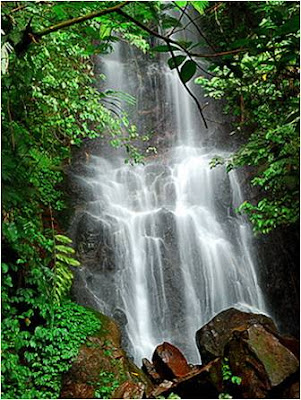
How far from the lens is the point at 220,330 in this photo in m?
5.85

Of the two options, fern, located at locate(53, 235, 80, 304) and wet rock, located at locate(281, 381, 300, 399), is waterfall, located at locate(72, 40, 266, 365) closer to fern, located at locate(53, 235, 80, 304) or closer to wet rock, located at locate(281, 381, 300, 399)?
wet rock, located at locate(281, 381, 300, 399)

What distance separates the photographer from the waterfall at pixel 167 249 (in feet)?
26.6

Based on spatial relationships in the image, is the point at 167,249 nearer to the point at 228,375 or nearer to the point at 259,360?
the point at 228,375

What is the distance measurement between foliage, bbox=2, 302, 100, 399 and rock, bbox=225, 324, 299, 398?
1.74 meters

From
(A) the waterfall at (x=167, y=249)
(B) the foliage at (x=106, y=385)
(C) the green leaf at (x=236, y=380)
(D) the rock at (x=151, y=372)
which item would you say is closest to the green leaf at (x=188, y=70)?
(B) the foliage at (x=106, y=385)

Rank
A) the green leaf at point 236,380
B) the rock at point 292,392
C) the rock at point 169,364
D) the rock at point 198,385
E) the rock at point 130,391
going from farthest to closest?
1. the rock at point 169,364
2. the rock at point 198,385
3. the green leaf at point 236,380
4. the rock at point 292,392
5. the rock at point 130,391

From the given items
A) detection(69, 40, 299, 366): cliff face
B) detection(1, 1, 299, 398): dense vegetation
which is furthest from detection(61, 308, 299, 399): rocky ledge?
detection(69, 40, 299, 366): cliff face

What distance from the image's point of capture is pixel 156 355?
578 cm

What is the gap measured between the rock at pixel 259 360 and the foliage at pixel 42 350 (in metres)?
1.74

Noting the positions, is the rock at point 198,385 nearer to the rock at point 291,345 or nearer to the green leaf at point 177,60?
the rock at point 291,345

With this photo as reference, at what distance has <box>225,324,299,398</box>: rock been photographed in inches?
173

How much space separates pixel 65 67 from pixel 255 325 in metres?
3.95

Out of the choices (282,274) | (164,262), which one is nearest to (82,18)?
(164,262)

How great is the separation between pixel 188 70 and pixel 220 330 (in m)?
5.26
